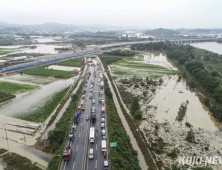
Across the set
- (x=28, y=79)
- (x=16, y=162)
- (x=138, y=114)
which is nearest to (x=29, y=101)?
(x=28, y=79)

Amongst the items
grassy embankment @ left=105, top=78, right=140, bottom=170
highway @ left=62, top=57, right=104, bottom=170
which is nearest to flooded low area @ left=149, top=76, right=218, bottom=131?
grassy embankment @ left=105, top=78, right=140, bottom=170

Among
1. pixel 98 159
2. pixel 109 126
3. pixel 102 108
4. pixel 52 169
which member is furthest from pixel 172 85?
pixel 52 169

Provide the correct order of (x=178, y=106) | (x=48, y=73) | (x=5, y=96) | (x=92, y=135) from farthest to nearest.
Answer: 1. (x=48, y=73)
2. (x=5, y=96)
3. (x=178, y=106)
4. (x=92, y=135)

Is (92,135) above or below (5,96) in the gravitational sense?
below

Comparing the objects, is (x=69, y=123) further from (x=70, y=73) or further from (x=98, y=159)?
(x=70, y=73)

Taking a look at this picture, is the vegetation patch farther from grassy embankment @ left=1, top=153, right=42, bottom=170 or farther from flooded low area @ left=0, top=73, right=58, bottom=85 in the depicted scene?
grassy embankment @ left=1, top=153, right=42, bottom=170

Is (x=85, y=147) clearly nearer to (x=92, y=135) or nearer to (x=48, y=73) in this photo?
(x=92, y=135)
